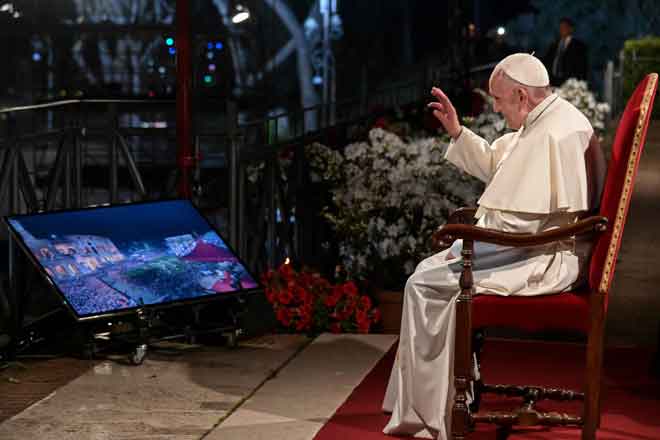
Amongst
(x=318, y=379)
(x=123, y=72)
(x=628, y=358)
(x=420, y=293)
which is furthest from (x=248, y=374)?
(x=123, y=72)

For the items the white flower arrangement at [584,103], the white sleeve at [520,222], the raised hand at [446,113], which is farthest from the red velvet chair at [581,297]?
the white flower arrangement at [584,103]

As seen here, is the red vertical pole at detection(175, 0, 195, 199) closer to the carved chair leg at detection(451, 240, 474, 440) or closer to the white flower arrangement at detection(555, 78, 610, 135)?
the carved chair leg at detection(451, 240, 474, 440)

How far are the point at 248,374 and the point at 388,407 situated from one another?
122cm

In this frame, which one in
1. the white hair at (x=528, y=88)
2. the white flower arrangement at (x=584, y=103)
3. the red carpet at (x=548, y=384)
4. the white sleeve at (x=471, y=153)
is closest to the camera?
the white hair at (x=528, y=88)

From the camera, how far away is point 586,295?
5.11m

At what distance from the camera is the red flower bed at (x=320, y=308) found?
7574 millimetres

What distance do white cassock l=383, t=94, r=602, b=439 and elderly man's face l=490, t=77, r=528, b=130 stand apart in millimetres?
47

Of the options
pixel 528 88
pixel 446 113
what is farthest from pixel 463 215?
pixel 528 88

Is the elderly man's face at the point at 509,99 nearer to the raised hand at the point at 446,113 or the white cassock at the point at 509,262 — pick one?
the white cassock at the point at 509,262

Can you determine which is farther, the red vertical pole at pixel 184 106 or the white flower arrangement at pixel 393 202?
the white flower arrangement at pixel 393 202

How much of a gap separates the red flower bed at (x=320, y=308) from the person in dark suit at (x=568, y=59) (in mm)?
11124

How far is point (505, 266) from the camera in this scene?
5227mm

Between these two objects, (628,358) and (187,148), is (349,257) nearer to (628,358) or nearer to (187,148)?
(187,148)

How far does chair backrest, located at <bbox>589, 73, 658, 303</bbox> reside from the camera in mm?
4961
